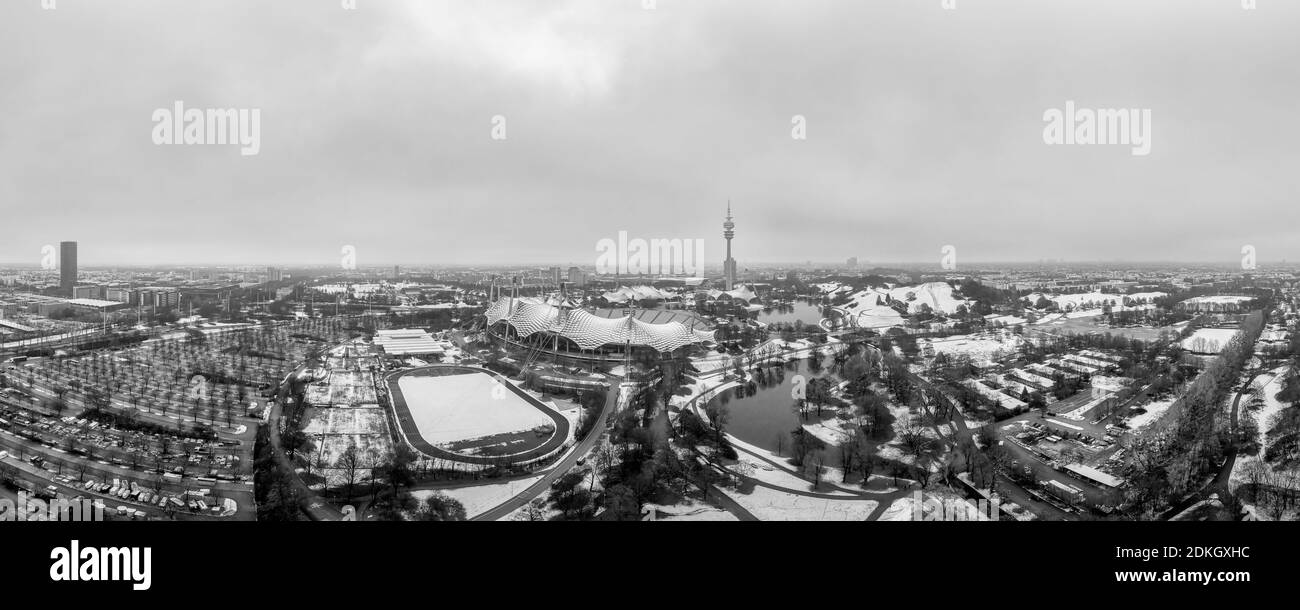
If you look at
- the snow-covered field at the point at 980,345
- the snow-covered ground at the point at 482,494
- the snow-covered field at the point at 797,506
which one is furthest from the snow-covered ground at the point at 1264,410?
the snow-covered ground at the point at 482,494

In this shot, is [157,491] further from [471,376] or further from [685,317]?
[685,317]

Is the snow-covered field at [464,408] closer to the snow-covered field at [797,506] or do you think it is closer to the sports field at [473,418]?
the sports field at [473,418]

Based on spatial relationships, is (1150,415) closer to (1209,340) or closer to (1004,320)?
(1209,340)

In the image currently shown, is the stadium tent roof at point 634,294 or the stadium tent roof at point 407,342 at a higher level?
the stadium tent roof at point 634,294

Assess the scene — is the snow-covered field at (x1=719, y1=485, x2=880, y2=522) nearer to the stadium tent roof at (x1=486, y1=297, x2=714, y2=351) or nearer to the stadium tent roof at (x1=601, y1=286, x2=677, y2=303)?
the stadium tent roof at (x1=486, y1=297, x2=714, y2=351)

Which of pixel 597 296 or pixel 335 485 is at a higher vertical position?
pixel 597 296

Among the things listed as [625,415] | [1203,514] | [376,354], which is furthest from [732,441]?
[376,354]
